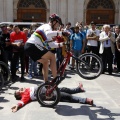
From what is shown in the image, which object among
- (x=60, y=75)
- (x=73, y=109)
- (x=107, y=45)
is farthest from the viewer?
(x=107, y=45)

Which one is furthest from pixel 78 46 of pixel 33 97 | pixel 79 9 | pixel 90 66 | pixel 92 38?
pixel 79 9

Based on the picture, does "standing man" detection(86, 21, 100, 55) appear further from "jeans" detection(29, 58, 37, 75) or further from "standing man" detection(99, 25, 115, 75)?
"jeans" detection(29, 58, 37, 75)

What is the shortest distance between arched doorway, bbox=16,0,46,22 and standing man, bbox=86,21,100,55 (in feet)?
41.9

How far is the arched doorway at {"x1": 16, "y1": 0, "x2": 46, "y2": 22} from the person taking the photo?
2342 centimetres

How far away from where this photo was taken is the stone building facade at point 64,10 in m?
22.9

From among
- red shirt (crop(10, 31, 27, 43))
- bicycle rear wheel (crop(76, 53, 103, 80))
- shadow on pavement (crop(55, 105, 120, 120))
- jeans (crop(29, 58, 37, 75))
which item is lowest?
shadow on pavement (crop(55, 105, 120, 120))

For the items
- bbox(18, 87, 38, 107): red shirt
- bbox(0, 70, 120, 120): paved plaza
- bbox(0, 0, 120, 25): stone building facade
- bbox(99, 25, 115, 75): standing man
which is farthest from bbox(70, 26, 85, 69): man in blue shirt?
bbox(0, 0, 120, 25): stone building facade

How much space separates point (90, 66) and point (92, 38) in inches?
180

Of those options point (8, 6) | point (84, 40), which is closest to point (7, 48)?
point (84, 40)

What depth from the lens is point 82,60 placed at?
648 cm

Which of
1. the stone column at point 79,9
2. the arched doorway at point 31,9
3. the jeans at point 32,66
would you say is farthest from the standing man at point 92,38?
the arched doorway at point 31,9

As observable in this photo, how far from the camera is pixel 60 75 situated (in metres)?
6.29

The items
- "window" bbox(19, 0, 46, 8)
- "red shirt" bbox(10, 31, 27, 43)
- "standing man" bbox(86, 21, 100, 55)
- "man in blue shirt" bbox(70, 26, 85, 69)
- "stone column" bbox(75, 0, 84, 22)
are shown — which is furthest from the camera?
"window" bbox(19, 0, 46, 8)

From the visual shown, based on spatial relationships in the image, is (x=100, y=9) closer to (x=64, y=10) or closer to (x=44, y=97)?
(x=64, y=10)
